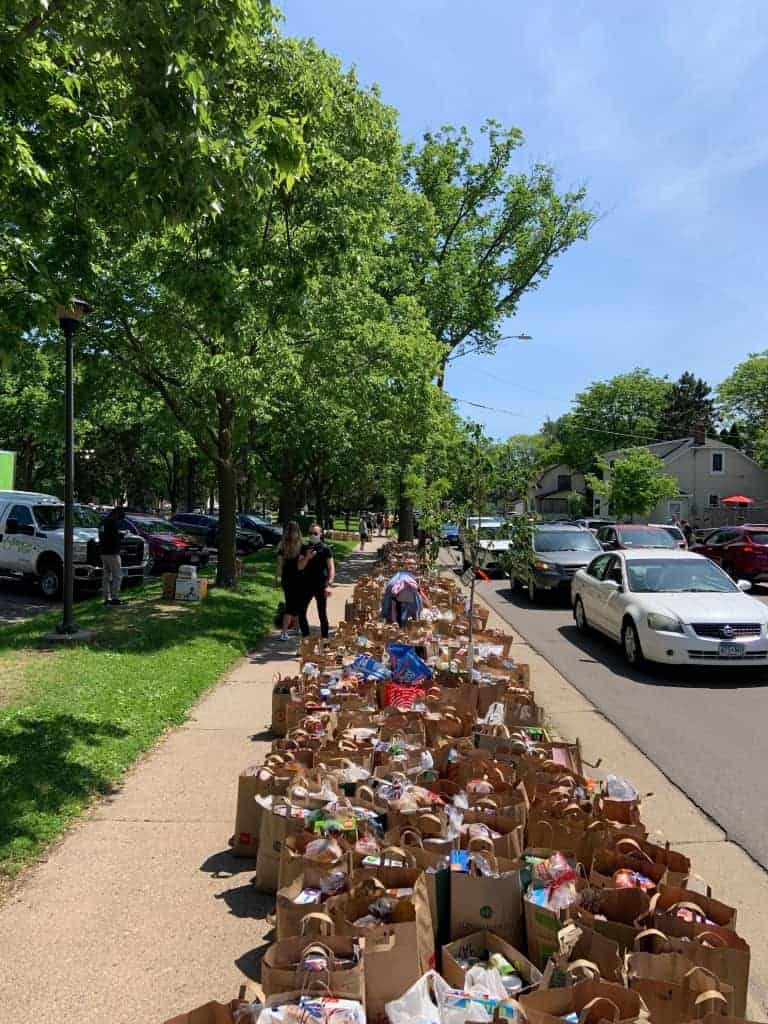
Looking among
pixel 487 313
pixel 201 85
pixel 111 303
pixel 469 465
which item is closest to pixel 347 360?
pixel 111 303

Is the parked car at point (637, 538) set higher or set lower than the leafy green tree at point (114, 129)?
lower

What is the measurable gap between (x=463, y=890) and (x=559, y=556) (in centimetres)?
1475

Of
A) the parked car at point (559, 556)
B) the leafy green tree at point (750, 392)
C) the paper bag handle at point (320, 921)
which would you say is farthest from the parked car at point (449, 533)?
the leafy green tree at point (750, 392)

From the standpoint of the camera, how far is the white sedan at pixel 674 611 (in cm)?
888

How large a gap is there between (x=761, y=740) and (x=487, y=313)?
84.3 ft

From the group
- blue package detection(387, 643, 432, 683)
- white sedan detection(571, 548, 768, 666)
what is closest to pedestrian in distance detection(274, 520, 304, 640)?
blue package detection(387, 643, 432, 683)

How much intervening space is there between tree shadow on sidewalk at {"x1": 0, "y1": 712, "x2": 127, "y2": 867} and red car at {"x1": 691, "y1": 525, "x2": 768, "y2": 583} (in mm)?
17148

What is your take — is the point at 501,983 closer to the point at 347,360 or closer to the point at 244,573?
the point at 347,360

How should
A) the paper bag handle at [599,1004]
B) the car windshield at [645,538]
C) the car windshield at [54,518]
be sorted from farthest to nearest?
the car windshield at [645,538] < the car windshield at [54,518] < the paper bag handle at [599,1004]

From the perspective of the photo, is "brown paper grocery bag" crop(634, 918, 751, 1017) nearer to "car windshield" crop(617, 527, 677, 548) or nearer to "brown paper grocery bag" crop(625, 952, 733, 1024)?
"brown paper grocery bag" crop(625, 952, 733, 1024)

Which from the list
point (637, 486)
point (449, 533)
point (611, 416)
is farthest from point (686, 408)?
point (449, 533)

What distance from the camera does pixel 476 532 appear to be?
779cm

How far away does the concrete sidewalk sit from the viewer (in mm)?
2990

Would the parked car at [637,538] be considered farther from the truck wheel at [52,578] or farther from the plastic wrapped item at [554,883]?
the plastic wrapped item at [554,883]
